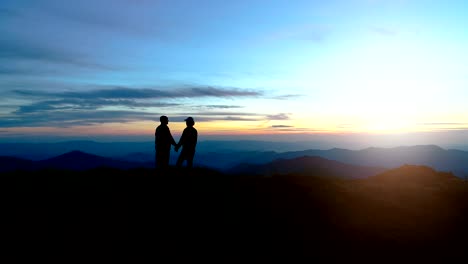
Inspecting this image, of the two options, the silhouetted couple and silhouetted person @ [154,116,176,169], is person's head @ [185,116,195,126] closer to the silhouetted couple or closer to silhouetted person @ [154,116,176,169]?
the silhouetted couple

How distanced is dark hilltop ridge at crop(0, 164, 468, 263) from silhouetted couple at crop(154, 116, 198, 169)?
3.02 ft

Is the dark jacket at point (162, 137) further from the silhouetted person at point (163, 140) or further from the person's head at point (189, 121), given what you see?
the person's head at point (189, 121)

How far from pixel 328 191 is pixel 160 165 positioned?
9.78 m

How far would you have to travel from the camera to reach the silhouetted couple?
60.9 feet

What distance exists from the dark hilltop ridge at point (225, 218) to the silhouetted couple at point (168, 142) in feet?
3.02

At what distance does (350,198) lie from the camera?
59.7 feet

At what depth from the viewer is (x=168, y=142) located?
18.8 m

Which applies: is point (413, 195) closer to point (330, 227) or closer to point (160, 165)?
point (330, 227)

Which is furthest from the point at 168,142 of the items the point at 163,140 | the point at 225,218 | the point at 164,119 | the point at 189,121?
the point at 225,218

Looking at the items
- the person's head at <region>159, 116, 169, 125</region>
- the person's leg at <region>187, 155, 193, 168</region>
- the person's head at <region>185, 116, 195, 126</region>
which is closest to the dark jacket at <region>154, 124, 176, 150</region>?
the person's head at <region>159, 116, 169, 125</region>

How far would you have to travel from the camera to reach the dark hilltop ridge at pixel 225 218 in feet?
39.7

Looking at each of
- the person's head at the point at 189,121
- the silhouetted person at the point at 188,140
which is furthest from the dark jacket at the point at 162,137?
the person's head at the point at 189,121

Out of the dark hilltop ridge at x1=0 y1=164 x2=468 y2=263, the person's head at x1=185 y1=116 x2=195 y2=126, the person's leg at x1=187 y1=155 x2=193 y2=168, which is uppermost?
the person's head at x1=185 y1=116 x2=195 y2=126

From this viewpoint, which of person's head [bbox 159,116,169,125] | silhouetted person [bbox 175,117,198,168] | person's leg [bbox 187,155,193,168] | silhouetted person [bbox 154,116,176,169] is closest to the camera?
person's head [bbox 159,116,169,125]
